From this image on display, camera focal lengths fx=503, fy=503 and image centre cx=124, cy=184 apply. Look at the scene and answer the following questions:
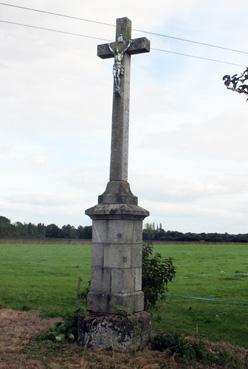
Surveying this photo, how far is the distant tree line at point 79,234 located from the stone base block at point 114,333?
41.1 meters

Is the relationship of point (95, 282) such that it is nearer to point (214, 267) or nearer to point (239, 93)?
point (239, 93)

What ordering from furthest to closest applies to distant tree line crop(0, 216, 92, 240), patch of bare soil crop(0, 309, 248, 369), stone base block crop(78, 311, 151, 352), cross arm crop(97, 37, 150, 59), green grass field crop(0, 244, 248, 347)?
distant tree line crop(0, 216, 92, 240) < green grass field crop(0, 244, 248, 347) < cross arm crop(97, 37, 150, 59) < stone base block crop(78, 311, 151, 352) < patch of bare soil crop(0, 309, 248, 369)

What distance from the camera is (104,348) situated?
7.95m

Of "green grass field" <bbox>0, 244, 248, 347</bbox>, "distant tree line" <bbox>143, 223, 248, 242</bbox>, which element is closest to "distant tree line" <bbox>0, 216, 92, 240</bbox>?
"distant tree line" <bbox>143, 223, 248, 242</bbox>

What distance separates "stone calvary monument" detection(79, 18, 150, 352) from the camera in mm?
8008

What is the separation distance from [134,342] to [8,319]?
12.1 ft

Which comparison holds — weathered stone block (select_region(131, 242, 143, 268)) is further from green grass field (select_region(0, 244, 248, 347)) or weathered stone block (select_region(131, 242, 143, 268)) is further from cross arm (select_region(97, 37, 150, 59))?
cross arm (select_region(97, 37, 150, 59))

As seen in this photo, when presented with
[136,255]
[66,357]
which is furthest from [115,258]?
[66,357]

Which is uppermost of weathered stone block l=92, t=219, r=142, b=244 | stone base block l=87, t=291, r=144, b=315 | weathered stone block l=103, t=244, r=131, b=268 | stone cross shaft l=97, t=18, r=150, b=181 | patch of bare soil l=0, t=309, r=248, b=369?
stone cross shaft l=97, t=18, r=150, b=181

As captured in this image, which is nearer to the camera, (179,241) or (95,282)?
(95,282)

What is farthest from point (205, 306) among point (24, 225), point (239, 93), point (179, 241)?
point (24, 225)

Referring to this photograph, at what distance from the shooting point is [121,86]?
898 centimetres

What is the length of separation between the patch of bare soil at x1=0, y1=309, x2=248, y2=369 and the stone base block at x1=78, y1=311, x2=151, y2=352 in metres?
0.15

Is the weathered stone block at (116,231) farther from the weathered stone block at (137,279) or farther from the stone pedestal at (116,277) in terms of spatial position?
the weathered stone block at (137,279)
